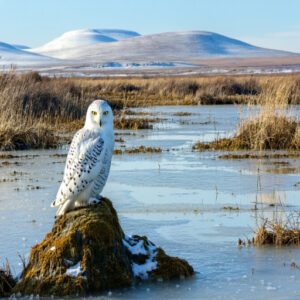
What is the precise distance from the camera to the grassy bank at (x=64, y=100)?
55.0ft

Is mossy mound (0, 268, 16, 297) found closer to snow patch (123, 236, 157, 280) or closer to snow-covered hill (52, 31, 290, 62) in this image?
snow patch (123, 236, 157, 280)

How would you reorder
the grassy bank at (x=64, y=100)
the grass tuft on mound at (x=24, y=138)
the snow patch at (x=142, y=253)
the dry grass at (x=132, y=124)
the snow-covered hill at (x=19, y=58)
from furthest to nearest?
the snow-covered hill at (x=19, y=58) < the dry grass at (x=132, y=124) < the grassy bank at (x=64, y=100) < the grass tuft on mound at (x=24, y=138) < the snow patch at (x=142, y=253)

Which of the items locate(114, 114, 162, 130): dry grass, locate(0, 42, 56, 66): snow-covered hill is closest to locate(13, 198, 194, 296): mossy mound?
locate(114, 114, 162, 130): dry grass

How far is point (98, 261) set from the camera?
6.71 meters

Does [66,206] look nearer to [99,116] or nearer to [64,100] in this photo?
[99,116]

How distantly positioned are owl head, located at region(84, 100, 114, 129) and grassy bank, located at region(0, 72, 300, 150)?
30.6 feet

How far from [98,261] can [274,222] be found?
2.32 meters

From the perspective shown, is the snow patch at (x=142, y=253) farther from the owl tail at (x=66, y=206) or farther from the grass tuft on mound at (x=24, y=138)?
the grass tuft on mound at (x=24, y=138)

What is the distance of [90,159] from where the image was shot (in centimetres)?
702

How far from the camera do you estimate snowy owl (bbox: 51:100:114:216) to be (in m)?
7.02

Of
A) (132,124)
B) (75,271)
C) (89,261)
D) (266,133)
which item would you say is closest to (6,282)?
(75,271)

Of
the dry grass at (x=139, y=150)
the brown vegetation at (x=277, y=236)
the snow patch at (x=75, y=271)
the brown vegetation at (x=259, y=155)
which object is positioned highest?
the brown vegetation at (x=259, y=155)

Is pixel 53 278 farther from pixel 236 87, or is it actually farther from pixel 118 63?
pixel 118 63

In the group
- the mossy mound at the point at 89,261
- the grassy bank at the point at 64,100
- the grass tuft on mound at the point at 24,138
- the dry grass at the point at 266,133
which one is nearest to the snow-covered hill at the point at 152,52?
the grassy bank at the point at 64,100
